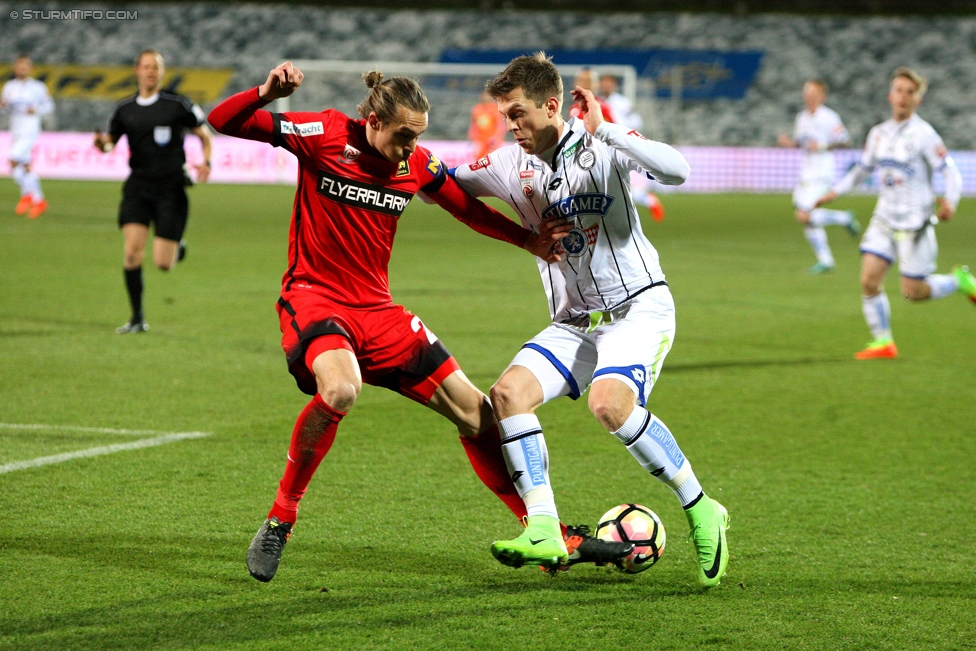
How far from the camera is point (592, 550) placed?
4055 millimetres

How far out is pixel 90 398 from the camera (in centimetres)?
684

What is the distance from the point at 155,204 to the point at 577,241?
5.91m

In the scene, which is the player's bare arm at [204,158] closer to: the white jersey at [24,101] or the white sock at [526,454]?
the white sock at [526,454]

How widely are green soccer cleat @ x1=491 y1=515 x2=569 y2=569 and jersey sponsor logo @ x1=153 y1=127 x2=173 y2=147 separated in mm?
6527

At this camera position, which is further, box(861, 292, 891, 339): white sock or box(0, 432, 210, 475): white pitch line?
box(861, 292, 891, 339): white sock

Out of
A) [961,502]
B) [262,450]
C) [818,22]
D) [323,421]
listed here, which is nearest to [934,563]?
[961,502]

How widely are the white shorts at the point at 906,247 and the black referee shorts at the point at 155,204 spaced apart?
218 inches

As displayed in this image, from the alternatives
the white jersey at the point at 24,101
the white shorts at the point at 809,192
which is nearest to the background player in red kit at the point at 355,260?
the white shorts at the point at 809,192

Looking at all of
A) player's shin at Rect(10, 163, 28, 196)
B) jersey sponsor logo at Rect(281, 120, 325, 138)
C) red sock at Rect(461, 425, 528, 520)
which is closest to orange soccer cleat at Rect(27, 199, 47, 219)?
player's shin at Rect(10, 163, 28, 196)

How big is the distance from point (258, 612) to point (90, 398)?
366cm

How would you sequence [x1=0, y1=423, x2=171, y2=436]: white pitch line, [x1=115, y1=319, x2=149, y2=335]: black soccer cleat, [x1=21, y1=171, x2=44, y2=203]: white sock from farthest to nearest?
[x1=21, y1=171, x2=44, y2=203]: white sock → [x1=115, y1=319, x2=149, y2=335]: black soccer cleat → [x1=0, y1=423, x2=171, y2=436]: white pitch line

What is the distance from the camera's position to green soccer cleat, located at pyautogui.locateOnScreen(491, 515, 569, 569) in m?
3.70

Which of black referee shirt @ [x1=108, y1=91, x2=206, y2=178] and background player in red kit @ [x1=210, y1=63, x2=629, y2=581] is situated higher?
background player in red kit @ [x1=210, y1=63, x2=629, y2=581]

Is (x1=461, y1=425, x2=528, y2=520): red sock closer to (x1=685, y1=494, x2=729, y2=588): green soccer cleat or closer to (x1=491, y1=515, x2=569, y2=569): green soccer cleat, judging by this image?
(x1=491, y1=515, x2=569, y2=569): green soccer cleat
